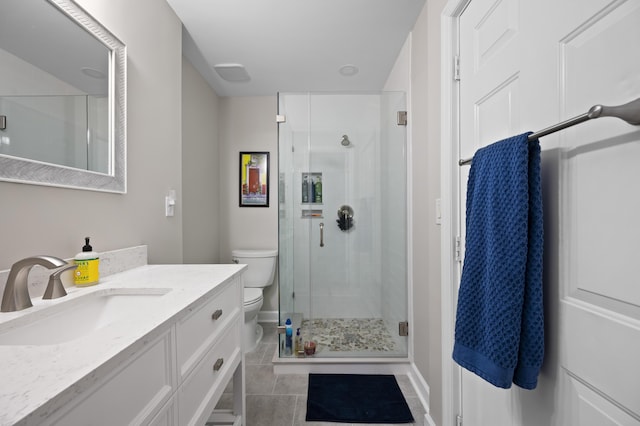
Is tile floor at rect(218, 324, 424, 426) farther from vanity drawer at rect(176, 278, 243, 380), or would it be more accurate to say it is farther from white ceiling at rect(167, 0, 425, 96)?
white ceiling at rect(167, 0, 425, 96)

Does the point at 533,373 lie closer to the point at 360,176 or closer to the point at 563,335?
the point at 563,335

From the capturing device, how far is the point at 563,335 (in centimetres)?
67

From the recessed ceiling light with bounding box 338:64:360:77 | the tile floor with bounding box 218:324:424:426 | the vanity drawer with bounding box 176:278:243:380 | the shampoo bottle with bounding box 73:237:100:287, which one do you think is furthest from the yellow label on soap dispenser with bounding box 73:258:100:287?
the recessed ceiling light with bounding box 338:64:360:77

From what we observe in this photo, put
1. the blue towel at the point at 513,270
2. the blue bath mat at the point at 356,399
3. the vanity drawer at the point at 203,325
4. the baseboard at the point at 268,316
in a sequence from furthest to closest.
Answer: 1. the baseboard at the point at 268,316
2. the blue bath mat at the point at 356,399
3. the vanity drawer at the point at 203,325
4. the blue towel at the point at 513,270

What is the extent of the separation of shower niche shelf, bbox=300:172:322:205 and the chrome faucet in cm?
156

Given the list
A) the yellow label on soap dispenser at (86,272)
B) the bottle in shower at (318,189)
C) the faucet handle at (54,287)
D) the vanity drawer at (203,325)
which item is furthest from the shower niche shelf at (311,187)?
the faucet handle at (54,287)

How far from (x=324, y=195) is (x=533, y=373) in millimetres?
1704

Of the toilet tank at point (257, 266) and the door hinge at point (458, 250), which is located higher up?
the door hinge at point (458, 250)

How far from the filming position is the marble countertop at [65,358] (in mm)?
378

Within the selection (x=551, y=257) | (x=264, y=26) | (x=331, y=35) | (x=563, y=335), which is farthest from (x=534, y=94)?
(x=264, y=26)

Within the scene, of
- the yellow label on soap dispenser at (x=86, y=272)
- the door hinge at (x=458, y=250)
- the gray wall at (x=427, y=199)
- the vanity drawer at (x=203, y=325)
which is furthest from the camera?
the gray wall at (x=427, y=199)

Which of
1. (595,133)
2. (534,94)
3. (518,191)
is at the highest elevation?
(534,94)

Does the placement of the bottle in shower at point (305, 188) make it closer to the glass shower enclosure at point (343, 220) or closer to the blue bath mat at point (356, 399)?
the glass shower enclosure at point (343, 220)

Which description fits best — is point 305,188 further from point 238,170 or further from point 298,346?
point 298,346
